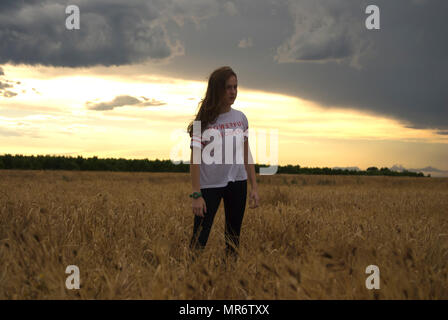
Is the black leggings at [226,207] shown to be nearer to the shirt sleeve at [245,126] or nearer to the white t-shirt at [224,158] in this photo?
the white t-shirt at [224,158]

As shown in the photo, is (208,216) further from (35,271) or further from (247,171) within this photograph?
(35,271)

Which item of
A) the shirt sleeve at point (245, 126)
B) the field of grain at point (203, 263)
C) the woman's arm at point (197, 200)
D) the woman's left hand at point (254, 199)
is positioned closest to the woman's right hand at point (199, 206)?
the woman's arm at point (197, 200)

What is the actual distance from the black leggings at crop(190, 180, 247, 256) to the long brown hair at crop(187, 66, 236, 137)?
23.8 inches

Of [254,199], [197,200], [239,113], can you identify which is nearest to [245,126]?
[239,113]

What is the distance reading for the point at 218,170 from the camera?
146 inches

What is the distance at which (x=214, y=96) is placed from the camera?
371 centimetres

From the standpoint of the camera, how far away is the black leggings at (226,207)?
12.3ft

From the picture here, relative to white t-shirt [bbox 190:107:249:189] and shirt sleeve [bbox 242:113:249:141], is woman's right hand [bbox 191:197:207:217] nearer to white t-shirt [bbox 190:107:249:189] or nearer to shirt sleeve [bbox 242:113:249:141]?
white t-shirt [bbox 190:107:249:189]

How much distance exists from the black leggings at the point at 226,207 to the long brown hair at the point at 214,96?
1.98ft

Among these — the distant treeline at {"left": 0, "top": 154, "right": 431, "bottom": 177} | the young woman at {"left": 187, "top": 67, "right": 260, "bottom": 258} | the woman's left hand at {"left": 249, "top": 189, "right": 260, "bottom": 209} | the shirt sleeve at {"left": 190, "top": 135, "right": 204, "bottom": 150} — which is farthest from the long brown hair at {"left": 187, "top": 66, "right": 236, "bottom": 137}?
the distant treeline at {"left": 0, "top": 154, "right": 431, "bottom": 177}

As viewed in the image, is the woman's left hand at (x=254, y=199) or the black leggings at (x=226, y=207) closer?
the black leggings at (x=226, y=207)

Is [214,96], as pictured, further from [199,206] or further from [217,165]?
[199,206]
